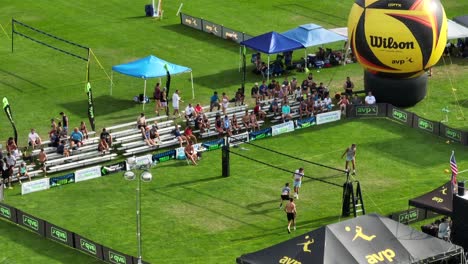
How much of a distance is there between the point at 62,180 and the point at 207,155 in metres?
7.51

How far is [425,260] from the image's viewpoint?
39906mm

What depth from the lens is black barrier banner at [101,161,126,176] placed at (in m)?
51.7

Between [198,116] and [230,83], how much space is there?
8.54m

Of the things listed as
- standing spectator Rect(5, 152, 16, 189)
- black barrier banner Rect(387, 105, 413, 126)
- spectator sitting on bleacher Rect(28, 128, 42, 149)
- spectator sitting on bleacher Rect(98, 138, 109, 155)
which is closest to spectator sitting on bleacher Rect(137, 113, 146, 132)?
spectator sitting on bleacher Rect(98, 138, 109, 155)

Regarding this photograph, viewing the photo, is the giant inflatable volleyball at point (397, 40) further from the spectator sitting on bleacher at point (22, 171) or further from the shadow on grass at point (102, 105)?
the spectator sitting on bleacher at point (22, 171)

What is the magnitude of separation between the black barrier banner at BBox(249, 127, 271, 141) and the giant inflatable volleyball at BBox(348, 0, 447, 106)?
7.21 metres

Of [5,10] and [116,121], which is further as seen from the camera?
[5,10]

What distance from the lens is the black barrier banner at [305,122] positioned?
191 feet

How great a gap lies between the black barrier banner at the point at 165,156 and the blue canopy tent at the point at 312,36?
14996 millimetres

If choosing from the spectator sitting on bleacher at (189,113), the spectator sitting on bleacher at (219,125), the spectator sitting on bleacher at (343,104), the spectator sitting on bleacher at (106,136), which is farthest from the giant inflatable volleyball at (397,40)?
the spectator sitting on bleacher at (106,136)

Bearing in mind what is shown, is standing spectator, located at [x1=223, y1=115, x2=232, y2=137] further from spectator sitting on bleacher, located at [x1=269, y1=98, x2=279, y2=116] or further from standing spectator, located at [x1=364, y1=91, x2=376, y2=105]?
standing spectator, located at [x1=364, y1=91, x2=376, y2=105]

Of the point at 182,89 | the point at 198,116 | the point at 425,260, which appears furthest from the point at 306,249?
the point at 182,89

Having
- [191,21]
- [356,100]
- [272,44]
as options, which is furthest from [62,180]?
[191,21]

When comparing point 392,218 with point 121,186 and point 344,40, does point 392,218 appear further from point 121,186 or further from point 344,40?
point 344,40
